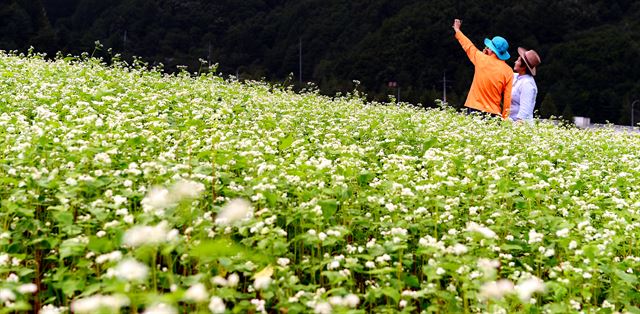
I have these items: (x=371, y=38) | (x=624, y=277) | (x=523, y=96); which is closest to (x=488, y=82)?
(x=523, y=96)

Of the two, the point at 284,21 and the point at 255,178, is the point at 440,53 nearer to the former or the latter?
the point at 284,21

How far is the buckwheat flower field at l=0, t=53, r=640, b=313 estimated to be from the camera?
360 centimetres

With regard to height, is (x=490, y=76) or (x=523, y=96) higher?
(x=490, y=76)

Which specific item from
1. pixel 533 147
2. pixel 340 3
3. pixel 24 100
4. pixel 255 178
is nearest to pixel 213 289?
pixel 255 178

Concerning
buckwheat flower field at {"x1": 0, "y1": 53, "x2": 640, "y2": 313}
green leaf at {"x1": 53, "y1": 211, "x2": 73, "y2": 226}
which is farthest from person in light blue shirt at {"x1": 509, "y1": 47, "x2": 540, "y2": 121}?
green leaf at {"x1": 53, "y1": 211, "x2": 73, "y2": 226}

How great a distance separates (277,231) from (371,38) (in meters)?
91.7

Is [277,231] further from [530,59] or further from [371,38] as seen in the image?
[371,38]

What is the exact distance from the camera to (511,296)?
4.05 m

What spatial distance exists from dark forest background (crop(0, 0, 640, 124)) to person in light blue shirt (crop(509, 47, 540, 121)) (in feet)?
149

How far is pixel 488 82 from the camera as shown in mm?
12164

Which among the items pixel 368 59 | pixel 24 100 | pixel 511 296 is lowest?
pixel 511 296

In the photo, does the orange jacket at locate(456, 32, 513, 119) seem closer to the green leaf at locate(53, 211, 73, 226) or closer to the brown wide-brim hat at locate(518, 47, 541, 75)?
the brown wide-brim hat at locate(518, 47, 541, 75)

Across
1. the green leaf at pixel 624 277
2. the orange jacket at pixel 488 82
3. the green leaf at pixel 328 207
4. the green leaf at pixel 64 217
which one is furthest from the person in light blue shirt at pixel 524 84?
the green leaf at pixel 64 217

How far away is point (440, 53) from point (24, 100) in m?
81.0
